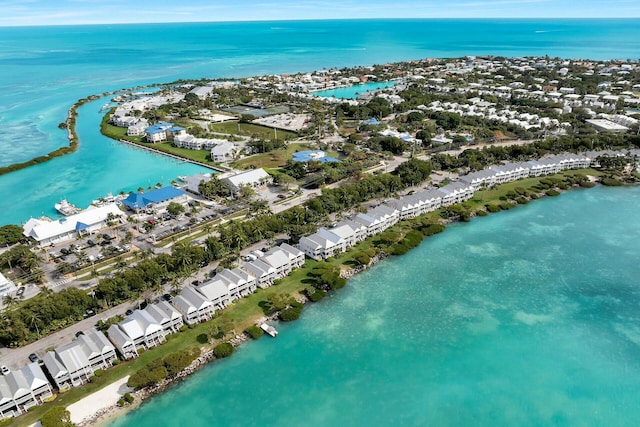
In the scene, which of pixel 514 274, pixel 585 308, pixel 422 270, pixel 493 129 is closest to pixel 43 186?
pixel 422 270

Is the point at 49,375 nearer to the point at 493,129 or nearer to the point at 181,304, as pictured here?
the point at 181,304

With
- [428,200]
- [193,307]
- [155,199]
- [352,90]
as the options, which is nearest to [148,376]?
[193,307]

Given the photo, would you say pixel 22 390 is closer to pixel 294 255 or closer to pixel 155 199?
pixel 294 255

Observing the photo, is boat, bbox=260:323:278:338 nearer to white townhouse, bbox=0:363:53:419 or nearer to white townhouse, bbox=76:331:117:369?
white townhouse, bbox=76:331:117:369

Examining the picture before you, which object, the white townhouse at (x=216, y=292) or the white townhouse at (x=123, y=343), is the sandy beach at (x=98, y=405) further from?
the white townhouse at (x=216, y=292)

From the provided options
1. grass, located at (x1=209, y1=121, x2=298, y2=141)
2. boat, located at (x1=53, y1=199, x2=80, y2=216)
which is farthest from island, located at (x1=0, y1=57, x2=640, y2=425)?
boat, located at (x1=53, y1=199, x2=80, y2=216)

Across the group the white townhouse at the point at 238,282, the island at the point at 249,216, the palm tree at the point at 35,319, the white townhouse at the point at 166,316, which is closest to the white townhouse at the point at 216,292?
the island at the point at 249,216

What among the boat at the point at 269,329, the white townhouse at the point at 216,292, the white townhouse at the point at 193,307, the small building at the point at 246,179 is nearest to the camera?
the boat at the point at 269,329
